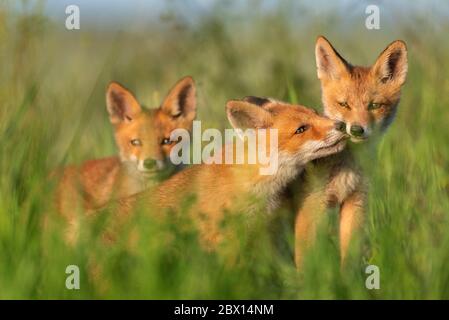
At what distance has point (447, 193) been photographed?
5.30 m

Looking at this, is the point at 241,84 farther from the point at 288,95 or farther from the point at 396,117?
the point at 396,117

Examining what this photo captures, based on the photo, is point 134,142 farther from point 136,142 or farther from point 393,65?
point 393,65

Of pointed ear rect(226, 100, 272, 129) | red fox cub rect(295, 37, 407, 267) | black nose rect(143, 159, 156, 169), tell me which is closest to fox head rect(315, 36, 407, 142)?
red fox cub rect(295, 37, 407, 267)

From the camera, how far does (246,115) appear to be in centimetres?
554

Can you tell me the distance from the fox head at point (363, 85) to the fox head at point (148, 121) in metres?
1.14

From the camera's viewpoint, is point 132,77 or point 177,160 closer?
point 177,160

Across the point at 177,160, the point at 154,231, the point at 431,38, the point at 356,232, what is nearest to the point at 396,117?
the point at 431,38

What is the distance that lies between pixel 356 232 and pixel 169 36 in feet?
7.61

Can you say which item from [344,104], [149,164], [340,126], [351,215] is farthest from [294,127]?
[149,164]

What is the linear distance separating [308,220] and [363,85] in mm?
1176

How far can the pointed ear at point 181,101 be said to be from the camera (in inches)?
266

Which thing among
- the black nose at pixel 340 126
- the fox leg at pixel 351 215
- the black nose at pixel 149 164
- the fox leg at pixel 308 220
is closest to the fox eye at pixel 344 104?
the black nose at pixel 340 126

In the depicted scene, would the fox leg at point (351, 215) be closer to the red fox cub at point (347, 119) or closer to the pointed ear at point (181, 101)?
the red fox cub at point (347, 119)

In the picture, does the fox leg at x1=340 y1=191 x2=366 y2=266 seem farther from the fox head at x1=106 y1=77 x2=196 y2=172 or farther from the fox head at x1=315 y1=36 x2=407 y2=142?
the fox head at x1=106 y1=77 x2=196 y2=172
